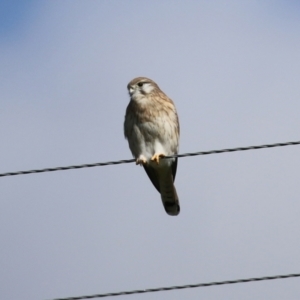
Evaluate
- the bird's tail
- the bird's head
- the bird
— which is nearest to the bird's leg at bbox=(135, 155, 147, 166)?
the bird

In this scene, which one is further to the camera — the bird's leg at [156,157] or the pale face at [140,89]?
the pale face at [140,89]

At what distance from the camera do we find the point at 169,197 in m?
10.4

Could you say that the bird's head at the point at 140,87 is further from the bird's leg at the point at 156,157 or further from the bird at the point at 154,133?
the bird's leg at the point at 156,157

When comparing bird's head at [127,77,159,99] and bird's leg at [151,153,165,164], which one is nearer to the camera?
bird's leg at [151,153,165,164]

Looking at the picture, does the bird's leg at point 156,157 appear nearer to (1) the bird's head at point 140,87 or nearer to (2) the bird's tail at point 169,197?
(2) the bird's tail at point 169,197

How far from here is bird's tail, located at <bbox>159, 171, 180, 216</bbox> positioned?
10.3 meters

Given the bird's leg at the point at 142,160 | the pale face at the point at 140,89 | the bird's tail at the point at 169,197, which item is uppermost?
the pale face at the point at 140,89

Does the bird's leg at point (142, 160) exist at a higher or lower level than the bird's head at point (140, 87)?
lower

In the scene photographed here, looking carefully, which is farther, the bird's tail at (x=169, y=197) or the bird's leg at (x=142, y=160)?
the bird's tail at (x=169, y=197)

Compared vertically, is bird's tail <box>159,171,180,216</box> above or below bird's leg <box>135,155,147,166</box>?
below

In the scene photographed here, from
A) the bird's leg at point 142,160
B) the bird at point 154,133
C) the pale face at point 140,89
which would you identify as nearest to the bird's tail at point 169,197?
the bird at point 154,133

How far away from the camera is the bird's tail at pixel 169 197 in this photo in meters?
10.3

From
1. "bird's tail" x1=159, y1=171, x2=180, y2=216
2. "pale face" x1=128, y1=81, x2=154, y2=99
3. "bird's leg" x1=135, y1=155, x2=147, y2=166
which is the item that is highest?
"pale face" x1=128, y1=81, x2=154, y2=99

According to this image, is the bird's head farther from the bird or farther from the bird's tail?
the bird's tail
